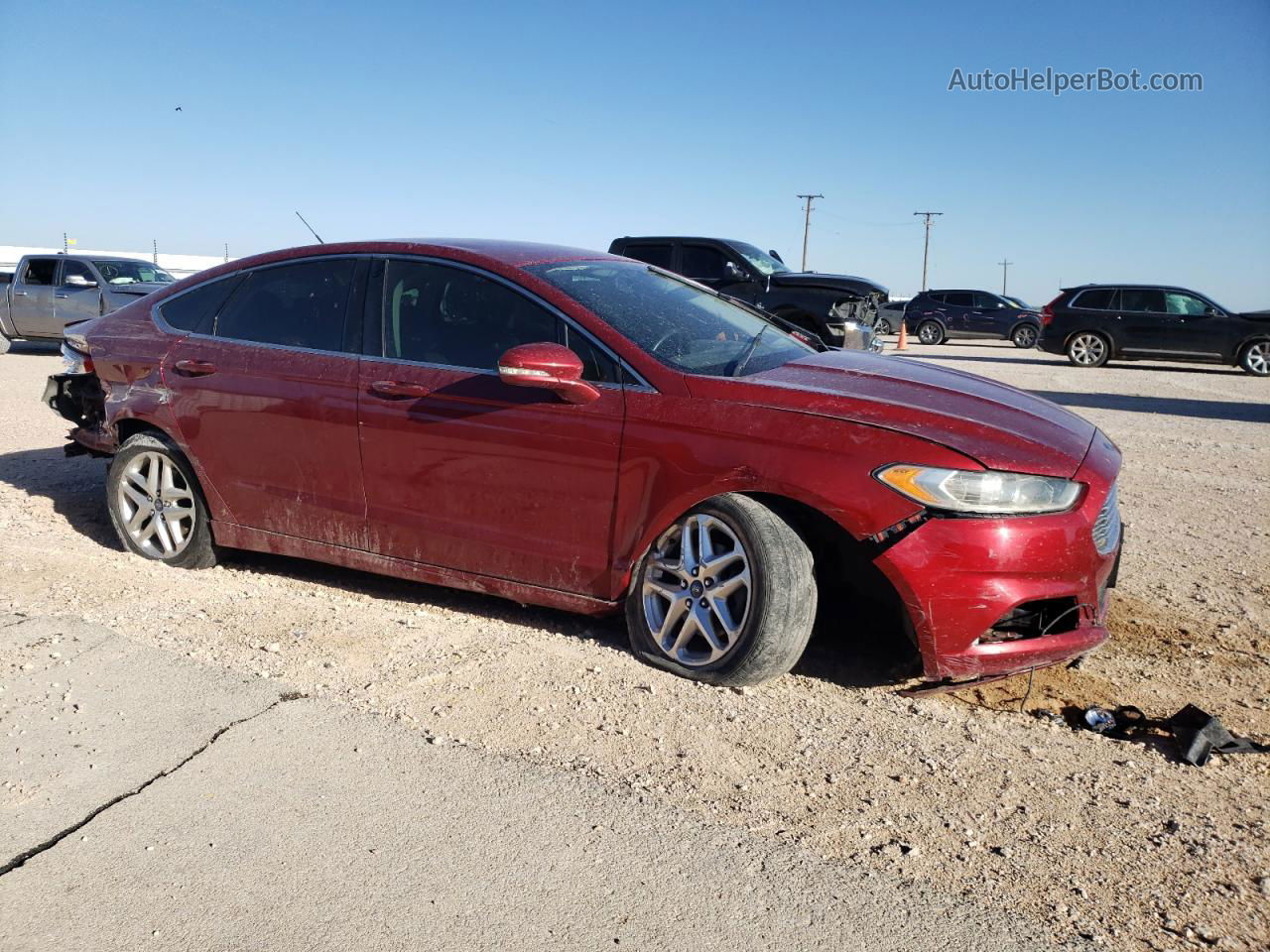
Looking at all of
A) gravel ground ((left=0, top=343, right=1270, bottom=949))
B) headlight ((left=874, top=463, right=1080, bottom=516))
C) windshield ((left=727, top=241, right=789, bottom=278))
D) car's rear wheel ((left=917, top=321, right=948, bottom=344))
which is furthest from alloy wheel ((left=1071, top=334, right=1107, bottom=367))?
headlight ((left=874, top=463, right=1080, bottom=516))

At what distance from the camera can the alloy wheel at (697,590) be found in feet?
12.0

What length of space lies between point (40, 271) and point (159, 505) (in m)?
15.6

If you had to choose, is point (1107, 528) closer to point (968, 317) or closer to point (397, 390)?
point (397, 390)

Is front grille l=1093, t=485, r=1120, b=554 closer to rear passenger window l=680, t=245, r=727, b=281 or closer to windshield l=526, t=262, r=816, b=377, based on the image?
windshield l=526, t=262, r=816, b=377

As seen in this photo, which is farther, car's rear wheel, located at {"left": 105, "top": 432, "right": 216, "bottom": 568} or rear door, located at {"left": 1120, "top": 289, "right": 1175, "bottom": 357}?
rear door, located at {"left": 1120, "top": 289, "right": 1175, "bottom": 357}

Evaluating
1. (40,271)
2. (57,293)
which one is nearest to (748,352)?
(57,293)

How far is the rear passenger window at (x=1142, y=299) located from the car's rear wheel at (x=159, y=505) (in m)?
20.1

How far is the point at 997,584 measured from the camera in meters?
3.39

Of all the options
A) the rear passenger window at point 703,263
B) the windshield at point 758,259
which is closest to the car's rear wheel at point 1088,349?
the windshield at point 758,259

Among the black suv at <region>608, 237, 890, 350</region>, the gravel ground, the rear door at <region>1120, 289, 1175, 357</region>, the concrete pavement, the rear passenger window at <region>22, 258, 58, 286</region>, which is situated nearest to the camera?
the concrete pavement

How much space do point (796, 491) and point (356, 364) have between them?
2.02 m

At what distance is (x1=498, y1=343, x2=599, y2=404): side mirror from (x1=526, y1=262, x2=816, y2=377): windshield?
0.28m

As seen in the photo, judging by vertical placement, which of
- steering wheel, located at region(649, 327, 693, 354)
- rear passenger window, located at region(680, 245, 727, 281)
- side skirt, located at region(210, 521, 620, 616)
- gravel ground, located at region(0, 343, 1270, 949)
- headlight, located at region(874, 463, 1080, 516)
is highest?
rear passenger window, located at region(680, 245, 727, 281)

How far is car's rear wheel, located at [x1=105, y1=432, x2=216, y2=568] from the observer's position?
5.08 m
